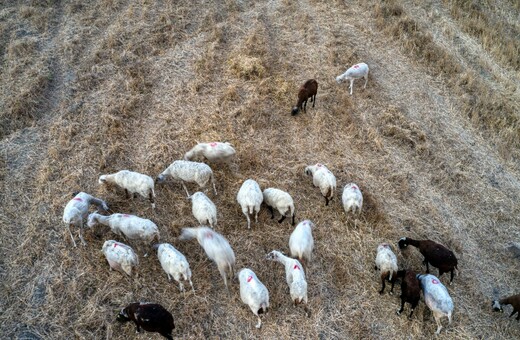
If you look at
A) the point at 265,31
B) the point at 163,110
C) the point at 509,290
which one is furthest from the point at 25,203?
the point at 509,290

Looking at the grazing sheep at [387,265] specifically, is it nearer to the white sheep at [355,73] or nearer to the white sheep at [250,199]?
the white sheep at [250,199]

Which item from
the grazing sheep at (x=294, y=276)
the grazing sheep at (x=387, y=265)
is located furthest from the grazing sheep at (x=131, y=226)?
the grazing sheep at (x=387, y=265)

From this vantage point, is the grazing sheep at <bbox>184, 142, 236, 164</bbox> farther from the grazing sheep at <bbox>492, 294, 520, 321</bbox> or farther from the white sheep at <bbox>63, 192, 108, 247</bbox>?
the grazing sheep at <bbox>492, 294, 520, 321</bbox>

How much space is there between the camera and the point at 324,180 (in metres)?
9.45

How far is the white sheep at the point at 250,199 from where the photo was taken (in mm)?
8773

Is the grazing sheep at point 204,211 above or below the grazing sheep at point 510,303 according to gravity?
above

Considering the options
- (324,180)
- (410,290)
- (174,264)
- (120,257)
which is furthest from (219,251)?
(410,290)

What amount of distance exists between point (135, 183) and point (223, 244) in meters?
2.64

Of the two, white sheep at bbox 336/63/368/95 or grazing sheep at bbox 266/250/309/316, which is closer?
grazing sheep at bbox 266/250/309/316

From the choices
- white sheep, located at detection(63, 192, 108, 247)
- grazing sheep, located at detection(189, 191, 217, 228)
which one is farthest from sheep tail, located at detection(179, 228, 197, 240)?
white sheep, located at detection(63, 192, 108, 247)

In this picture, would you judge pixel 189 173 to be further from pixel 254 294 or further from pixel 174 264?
pixel 254 294

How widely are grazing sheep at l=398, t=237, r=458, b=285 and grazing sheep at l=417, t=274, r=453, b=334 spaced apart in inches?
17.0

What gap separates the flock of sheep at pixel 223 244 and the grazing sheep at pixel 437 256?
0.7 inches

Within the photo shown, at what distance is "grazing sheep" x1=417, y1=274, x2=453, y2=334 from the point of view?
7.46 metres
